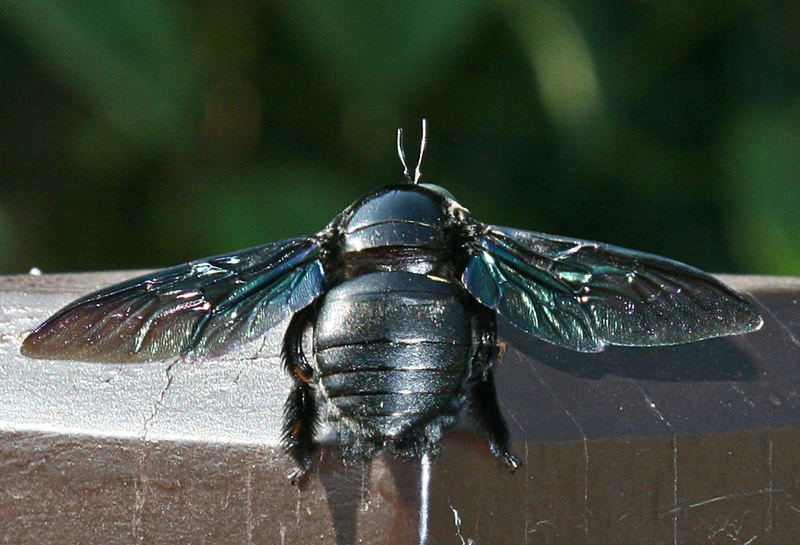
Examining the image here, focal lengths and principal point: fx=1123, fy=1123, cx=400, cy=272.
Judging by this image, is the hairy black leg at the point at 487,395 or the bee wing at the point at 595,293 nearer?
the hairy black leg at the point at 487,395

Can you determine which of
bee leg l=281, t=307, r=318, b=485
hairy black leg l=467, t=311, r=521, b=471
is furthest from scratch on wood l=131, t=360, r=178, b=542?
hairy black leg l=467, t=311, r=521, b=471

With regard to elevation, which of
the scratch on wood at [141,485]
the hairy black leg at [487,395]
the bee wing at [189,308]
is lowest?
the scratch on wood at [141,485]

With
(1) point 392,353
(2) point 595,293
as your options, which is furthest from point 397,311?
(2) point 595,293

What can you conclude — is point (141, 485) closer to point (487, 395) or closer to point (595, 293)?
point (487, 395)

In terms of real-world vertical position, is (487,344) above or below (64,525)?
above

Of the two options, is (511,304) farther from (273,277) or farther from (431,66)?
(431,66)

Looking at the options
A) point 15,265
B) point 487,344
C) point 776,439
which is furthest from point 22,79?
point 776,439

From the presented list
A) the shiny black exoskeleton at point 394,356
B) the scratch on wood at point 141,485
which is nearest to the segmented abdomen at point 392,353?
→ the shiny black exoskeleton at point 394,356

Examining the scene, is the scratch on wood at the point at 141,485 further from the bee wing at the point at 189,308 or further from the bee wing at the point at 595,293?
the bee wing at the point at 595,293
